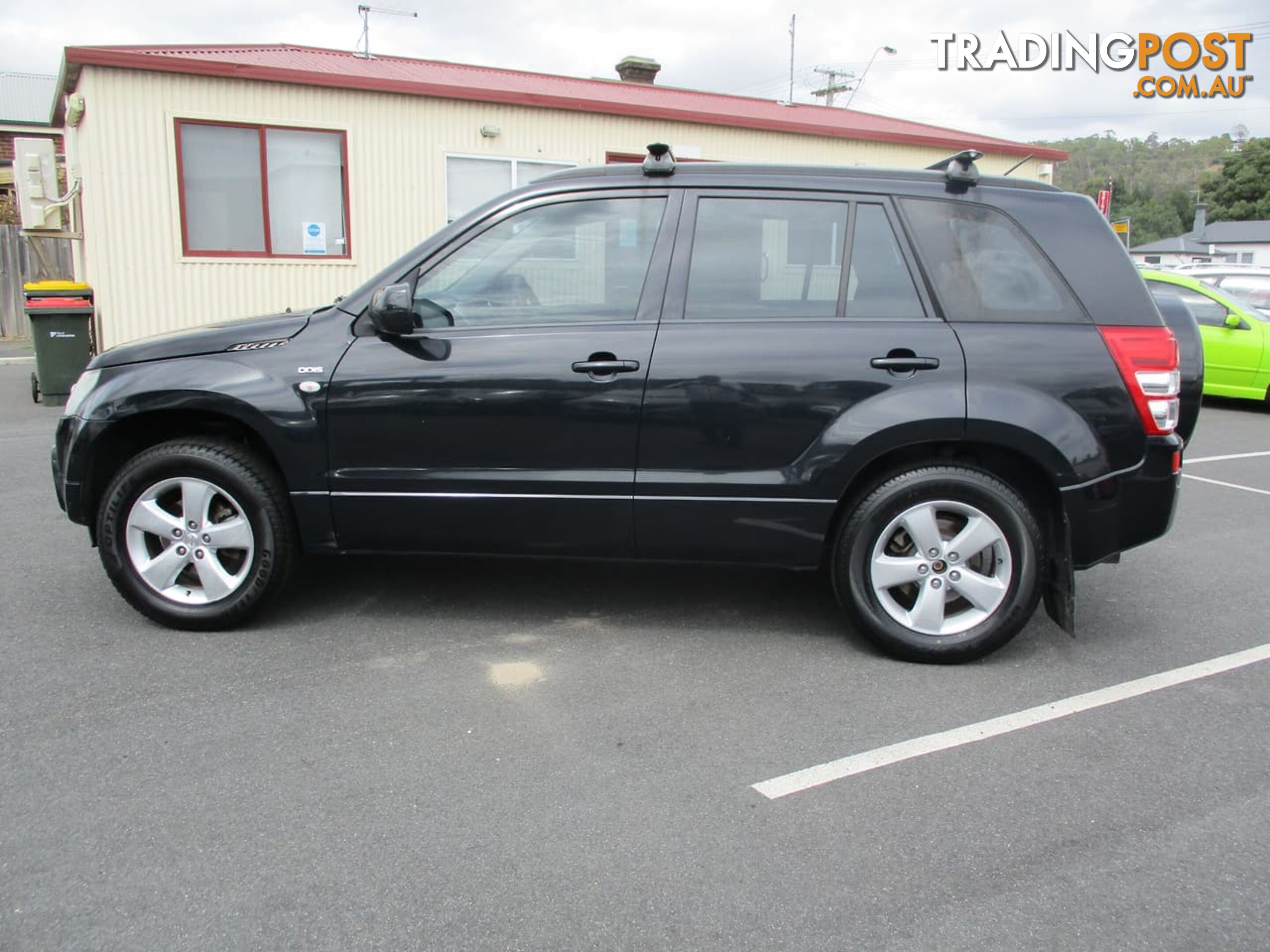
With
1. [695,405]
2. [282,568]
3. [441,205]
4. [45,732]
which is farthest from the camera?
[441,205]

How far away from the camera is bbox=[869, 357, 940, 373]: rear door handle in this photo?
3.91 metres

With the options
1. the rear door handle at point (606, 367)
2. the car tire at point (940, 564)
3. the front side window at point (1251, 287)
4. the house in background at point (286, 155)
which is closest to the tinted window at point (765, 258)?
the rear door handle at point (606, 367)

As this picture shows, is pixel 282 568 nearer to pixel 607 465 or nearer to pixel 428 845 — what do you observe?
pixel 607 465

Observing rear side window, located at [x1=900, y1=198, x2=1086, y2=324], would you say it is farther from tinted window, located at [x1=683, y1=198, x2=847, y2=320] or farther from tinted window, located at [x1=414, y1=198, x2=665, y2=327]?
tinted window, located at [x1=414, y1=198, x2=665, y2=327]

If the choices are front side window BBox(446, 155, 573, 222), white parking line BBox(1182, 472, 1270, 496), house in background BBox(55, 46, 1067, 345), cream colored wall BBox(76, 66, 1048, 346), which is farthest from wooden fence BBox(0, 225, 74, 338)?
white parking line BBox(1182, 472, 1270, 496)

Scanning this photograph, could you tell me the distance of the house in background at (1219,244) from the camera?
73438 millimetres

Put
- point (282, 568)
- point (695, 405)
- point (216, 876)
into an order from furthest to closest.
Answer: point (282, 568) → point (695, 405) → point (216, 876)

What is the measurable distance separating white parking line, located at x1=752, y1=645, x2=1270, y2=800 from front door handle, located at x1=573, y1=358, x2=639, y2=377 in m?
1.63

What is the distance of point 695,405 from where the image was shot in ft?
13.0

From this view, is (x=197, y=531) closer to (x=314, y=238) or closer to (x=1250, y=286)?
(x=314, y=238)

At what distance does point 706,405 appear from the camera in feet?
13.0

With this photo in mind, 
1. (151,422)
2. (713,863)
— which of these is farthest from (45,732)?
(713,863)

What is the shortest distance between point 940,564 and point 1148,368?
1.07 metres

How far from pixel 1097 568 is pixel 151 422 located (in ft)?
15.6
